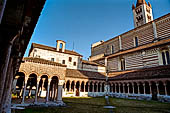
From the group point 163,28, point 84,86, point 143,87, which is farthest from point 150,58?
point 84,86

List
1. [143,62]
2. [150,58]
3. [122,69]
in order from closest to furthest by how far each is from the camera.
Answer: [150,58] → [143,62] → [122,69]

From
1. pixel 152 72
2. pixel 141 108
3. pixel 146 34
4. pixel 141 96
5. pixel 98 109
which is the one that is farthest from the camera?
pixel 146 34

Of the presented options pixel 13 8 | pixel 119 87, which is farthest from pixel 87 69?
pixel 13 8

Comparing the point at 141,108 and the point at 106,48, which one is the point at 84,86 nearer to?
the point at 141,108

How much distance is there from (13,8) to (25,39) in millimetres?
2217

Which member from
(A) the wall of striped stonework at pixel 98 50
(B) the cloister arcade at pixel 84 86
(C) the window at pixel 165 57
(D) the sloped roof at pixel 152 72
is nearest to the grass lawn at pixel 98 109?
(D) the sloped roof at pixel 152 72

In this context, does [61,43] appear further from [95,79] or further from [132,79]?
[132,79]

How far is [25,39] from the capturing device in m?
4.98

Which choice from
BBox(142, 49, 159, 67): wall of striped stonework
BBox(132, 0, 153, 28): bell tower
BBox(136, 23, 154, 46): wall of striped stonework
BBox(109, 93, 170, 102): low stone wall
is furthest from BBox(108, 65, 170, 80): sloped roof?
BBox(132, 0, 153, 28): bell tower

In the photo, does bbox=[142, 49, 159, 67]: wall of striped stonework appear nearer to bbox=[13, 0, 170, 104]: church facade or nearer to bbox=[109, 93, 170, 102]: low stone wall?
bbox=[13, 0, 170, 104]: church facade

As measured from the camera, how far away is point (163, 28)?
78.4 ft

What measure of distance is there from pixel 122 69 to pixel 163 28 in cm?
1286

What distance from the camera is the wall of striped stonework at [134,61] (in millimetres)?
25484

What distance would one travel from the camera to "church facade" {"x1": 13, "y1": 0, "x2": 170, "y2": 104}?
749 inches
